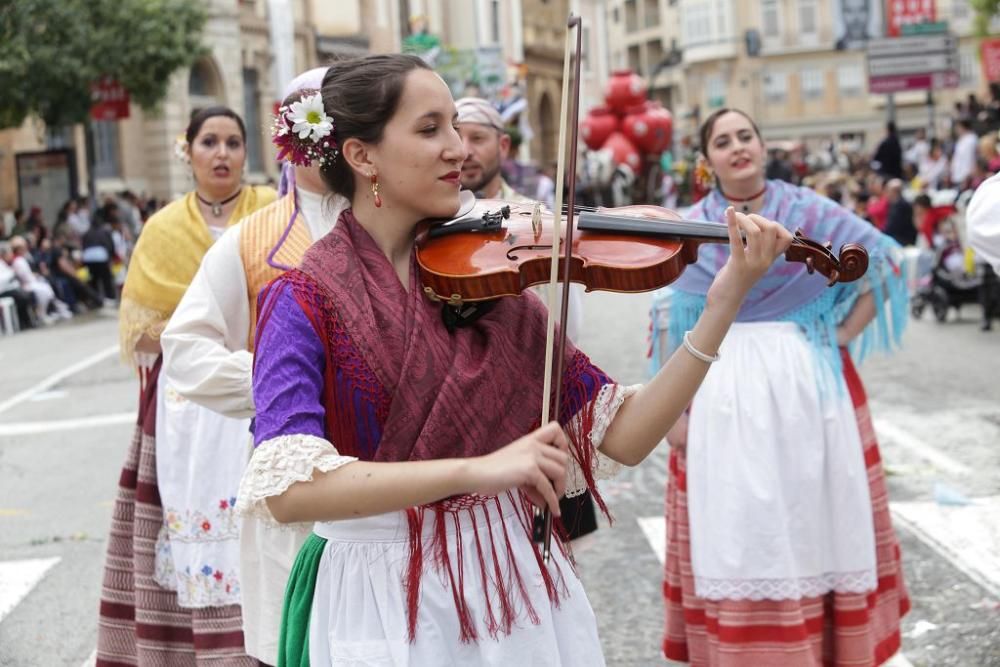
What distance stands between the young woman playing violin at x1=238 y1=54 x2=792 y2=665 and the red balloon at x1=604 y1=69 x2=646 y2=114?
33660 mm

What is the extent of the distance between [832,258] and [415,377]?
2.46ft

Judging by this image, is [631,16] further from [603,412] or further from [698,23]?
[603,412]

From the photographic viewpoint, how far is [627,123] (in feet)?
118

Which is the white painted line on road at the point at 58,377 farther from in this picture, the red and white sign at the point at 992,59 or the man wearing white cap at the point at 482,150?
the red and white sign at the point at 992,59

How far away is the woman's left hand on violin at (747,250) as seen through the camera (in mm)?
2336

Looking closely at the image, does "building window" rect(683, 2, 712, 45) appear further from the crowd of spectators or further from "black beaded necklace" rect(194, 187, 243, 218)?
"black beaded necklace" rect(194, 187, 243, 218)

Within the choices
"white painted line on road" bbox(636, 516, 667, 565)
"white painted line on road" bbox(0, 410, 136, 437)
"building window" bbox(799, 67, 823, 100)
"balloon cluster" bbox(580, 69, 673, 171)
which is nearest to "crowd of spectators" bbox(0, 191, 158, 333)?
"white painted line on road" bbox(0, 410, 136, 437)

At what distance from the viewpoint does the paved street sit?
17.2 ft

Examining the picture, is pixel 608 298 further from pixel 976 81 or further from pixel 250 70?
pixel 976 81

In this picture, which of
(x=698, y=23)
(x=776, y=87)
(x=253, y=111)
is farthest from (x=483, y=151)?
(x=698, y=23)

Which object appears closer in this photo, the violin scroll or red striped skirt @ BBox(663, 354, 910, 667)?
the violin scroll

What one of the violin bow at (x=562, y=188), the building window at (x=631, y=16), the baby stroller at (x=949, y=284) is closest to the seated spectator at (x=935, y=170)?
the baby stroller at (x=949, y=284)

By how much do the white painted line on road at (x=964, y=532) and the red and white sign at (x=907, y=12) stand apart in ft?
118

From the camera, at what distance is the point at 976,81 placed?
71.2 meters
